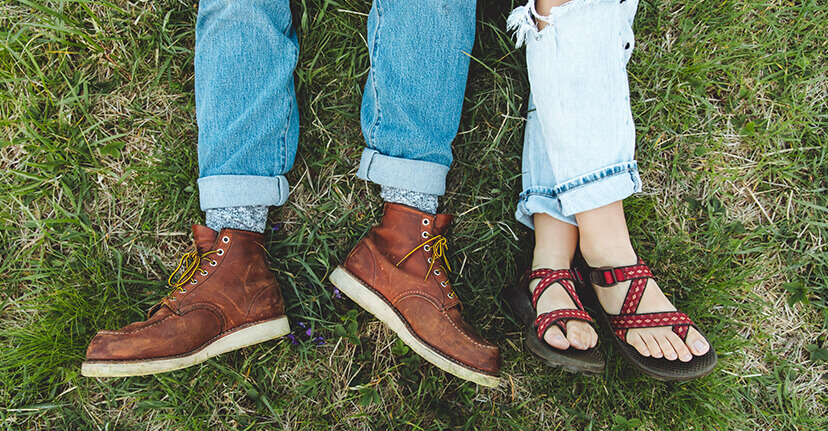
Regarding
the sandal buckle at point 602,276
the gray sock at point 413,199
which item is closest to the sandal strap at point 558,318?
the sandal buckle at point 602,276

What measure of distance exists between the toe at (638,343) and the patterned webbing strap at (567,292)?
186 mm

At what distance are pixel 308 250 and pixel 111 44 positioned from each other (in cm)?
151

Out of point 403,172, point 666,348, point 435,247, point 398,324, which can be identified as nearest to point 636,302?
point 666,348

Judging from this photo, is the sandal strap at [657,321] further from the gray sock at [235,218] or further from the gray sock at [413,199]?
the gray sock at [235,218]

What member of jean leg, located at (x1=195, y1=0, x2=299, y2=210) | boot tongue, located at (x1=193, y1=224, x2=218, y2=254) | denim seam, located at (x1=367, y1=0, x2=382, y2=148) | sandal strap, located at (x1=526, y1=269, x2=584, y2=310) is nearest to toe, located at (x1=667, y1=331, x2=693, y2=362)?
sandal strap, located at (x1=526, y1=269, x2=584, y2=310)

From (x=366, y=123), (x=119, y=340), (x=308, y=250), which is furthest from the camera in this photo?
(x=308, y=250)

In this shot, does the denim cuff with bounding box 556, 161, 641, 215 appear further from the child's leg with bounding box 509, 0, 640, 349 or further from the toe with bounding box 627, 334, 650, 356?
the toe with bounding box 627, 334, 650, 356

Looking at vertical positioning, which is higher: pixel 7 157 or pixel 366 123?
pixel 366 123

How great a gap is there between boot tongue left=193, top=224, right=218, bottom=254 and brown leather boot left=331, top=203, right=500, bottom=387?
0.59 m

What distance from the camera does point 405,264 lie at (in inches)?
75.5

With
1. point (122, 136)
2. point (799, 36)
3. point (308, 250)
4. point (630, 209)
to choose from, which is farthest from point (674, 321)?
point (122, 136)

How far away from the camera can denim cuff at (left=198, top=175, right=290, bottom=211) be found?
70.7 inches

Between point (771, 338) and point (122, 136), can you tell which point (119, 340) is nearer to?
point (122, 136)

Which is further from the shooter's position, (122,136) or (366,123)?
(122,136)
